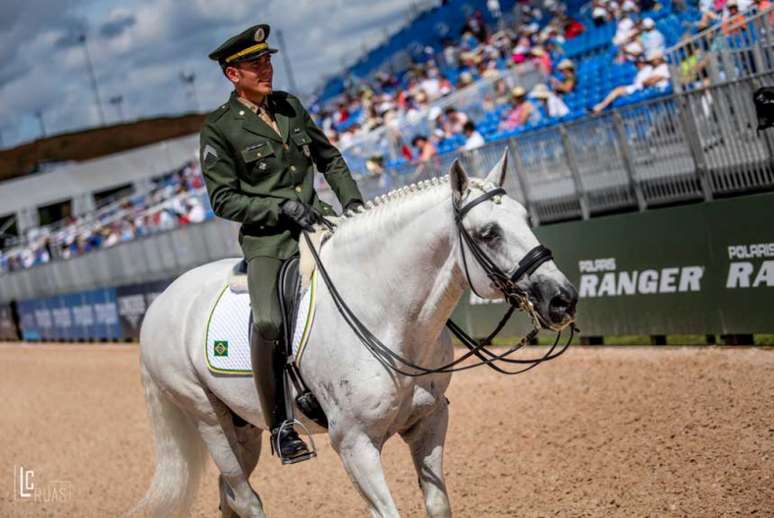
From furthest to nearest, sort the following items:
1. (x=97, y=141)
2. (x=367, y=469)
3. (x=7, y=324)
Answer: (x=97, y=141) < (x=7, y=324) < (x=367, y=469)

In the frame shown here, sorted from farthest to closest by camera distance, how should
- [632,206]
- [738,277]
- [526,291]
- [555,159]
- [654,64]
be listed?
[654,64] < [555,159] < [632,206] < [738,277] < [526,291]

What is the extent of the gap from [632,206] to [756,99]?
3.29m

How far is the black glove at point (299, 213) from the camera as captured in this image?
5445 mm

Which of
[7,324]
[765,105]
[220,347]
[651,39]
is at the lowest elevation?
[7,324]

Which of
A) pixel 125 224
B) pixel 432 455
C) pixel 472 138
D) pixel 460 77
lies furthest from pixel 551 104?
pixel 125 224

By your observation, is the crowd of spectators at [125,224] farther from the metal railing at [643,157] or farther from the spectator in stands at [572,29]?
the metal railing at [643,157]

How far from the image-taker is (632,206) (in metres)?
11.6

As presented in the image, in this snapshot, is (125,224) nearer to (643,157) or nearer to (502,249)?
(643,157)

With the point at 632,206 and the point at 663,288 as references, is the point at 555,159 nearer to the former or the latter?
the point at 632,206

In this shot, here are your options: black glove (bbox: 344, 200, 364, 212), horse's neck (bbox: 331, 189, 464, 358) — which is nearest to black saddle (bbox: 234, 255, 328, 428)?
horse's neck (bbox: 331, 189, 464, 358)

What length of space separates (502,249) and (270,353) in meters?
1.57

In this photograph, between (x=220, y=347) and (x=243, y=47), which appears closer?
(x=243, y=47)

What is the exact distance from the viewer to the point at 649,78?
14.1m

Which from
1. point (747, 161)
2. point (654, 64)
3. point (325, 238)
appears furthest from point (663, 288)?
point (325, 238)
